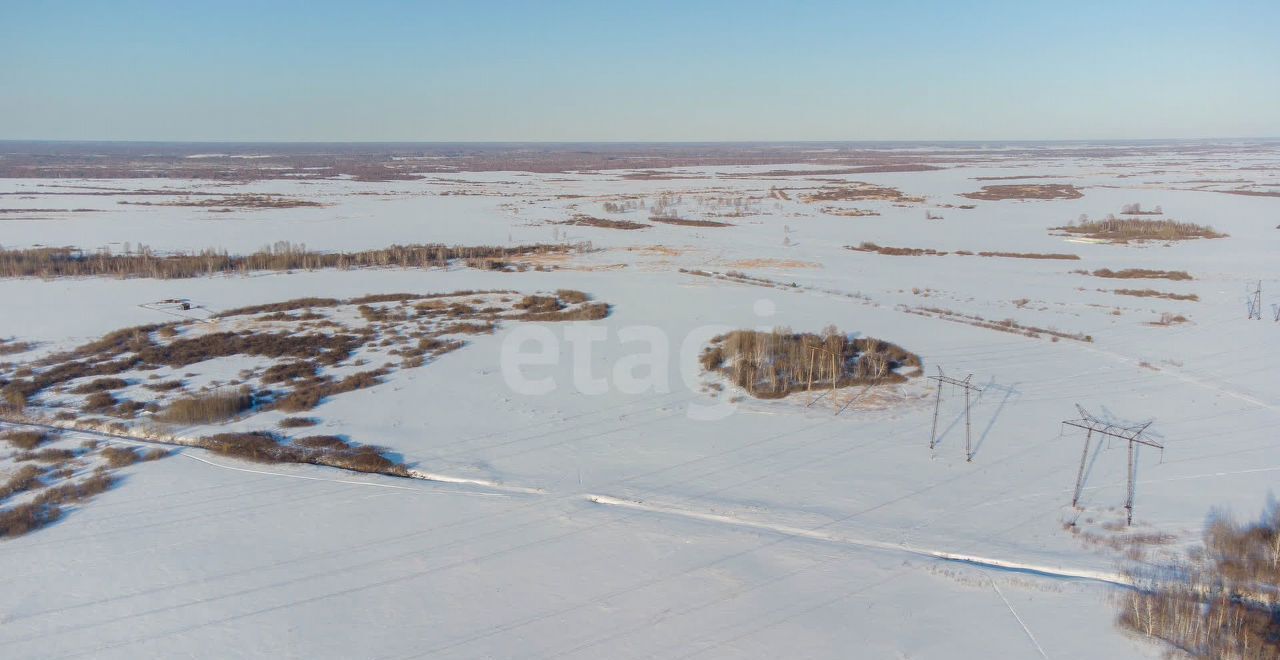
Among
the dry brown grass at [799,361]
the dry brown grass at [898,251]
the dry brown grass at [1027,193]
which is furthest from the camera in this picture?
the dry brown grass at [1027,193]

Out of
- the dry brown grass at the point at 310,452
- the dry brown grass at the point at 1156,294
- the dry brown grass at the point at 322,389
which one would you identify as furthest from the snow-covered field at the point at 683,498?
the dry brown grass at the point at 1156,294

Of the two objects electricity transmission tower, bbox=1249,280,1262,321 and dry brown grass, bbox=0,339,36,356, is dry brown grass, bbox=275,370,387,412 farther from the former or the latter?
electricity transmission tower, bbox=1249,280,1262,321

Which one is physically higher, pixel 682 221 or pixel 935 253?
pixel 682 221

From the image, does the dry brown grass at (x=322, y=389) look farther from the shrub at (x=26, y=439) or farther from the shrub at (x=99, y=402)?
the shrub at (x=26, y=439)

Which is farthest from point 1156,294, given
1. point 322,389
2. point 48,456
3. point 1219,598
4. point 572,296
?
point 48,456

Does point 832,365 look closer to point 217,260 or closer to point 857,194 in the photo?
point 217,260

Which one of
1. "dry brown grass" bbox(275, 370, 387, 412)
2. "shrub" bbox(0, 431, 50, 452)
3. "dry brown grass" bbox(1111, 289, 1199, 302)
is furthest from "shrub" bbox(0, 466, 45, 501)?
"dry brown grass" bbox(1111, 289, 1199, 302)

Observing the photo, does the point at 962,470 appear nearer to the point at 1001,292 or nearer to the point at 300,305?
the point at 1001,292
